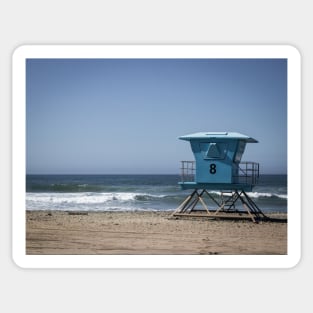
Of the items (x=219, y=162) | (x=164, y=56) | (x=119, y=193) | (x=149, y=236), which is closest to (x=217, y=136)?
(x=219, y=162)

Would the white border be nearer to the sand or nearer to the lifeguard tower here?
the sand

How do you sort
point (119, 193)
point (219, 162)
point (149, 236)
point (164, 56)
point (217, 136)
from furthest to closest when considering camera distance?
point (119, 193)
point (219, 162)
point (217, 136)
point (149, 236)
point (164, 56)

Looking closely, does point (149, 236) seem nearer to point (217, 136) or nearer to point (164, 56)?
point (217, 136)

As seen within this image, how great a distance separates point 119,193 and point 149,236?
293 inches

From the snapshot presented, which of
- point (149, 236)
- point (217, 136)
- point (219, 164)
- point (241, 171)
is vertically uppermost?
point (217, 136)

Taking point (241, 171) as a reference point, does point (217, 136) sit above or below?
above

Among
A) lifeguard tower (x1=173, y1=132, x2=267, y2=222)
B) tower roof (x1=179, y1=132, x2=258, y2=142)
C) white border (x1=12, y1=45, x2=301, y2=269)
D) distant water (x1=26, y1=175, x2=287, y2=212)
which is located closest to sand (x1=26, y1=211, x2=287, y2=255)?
white border (x1=12, y1=45, x2=301, y2=269)

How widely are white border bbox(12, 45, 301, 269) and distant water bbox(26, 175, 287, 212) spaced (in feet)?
6.23

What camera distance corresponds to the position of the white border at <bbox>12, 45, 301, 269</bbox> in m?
11.1

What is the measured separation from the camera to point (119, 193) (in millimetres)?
20312

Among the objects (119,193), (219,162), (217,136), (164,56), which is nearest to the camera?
(164,56)
